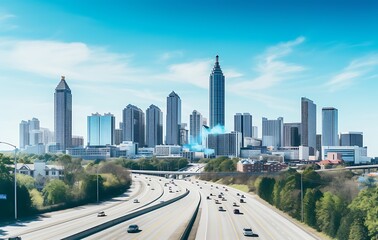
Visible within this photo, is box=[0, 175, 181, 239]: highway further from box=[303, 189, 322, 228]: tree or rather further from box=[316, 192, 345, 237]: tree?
box=[316, 192, 345, 237]: tree

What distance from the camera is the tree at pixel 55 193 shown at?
10069 cm

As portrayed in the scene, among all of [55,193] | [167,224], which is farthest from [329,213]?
[55,193]

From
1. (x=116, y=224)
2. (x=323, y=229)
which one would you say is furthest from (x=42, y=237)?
(x=323, y=229)

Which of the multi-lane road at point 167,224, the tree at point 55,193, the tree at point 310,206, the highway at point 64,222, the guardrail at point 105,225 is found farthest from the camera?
the tree at point 55,193

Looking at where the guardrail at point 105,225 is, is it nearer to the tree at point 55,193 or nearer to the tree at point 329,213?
the tree at point 55,193

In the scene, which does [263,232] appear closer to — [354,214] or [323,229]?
[323,229]

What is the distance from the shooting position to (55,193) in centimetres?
10175

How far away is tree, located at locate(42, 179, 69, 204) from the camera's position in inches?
3964

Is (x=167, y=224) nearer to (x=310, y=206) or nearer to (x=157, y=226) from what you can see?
(x=157, y=226)

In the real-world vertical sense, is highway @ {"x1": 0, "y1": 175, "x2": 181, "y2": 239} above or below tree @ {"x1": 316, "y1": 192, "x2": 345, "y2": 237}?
below

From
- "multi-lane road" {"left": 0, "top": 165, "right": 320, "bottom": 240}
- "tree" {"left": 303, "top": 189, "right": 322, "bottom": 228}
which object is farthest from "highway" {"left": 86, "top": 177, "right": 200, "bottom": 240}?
"tree" {"left": 303, "top": 189, "right": 322, "bottom": 228}

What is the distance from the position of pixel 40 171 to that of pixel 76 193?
76.8ft

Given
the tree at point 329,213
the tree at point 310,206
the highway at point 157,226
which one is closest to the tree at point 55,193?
the highway at point 157,226

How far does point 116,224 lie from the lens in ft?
234
